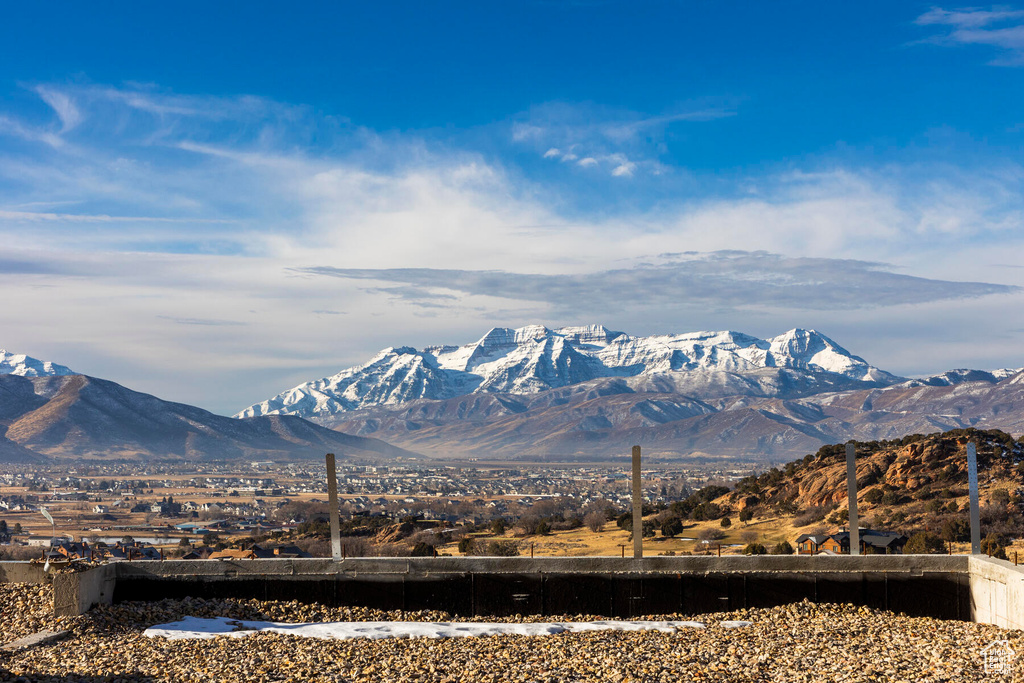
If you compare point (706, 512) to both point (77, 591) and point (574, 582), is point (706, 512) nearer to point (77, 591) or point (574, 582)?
point (574, 582)

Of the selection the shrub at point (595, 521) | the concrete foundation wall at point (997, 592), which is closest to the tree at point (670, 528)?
the shrub at point (595, 521)

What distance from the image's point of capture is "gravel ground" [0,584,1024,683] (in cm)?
1054

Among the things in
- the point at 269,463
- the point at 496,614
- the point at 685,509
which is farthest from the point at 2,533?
the point at 269,463

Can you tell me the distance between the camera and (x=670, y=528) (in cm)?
3506

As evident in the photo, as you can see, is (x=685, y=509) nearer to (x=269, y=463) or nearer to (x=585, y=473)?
(x=585, y=473)

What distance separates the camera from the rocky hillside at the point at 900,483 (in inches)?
1288

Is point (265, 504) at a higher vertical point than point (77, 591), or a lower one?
lower

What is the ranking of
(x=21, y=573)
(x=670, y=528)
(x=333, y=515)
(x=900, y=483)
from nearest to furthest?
1. (x=21, y=573)
2. (x=333, y=515)
3. (x=670, y=528)
4. (x=900, y=483)

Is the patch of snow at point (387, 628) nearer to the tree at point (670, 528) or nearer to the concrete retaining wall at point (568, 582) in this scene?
the concrete retaining wall at point (568, 582)

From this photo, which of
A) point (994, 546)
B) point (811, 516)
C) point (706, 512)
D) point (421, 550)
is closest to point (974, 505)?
point (994, 546)

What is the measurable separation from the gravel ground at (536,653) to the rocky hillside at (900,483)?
19.9 metres

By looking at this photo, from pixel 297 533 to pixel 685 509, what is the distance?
17.7 meters

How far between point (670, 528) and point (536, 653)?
959 inches

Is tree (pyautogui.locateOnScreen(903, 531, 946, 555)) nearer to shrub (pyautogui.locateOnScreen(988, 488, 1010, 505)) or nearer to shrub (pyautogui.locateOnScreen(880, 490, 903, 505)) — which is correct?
shrub (pyautogui.locateOnScreen(988, 488, 1010, 505))
